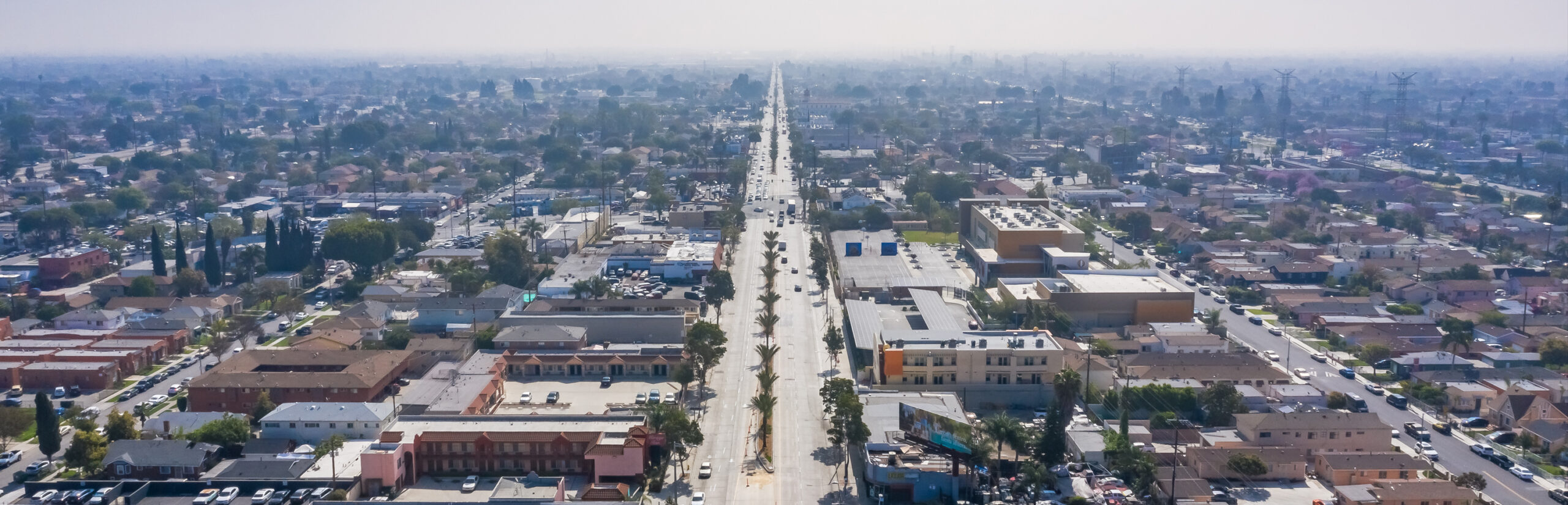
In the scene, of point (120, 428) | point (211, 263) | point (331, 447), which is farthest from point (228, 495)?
point (211, 263)

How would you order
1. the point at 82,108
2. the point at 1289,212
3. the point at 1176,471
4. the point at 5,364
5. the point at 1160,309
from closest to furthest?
the point at 1176,471, the point at 5,364, the point at 1160,309, the point at 1289,212, the point at 82,108

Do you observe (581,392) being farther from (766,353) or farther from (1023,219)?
(1023,219)

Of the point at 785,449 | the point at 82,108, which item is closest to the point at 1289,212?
the point at 785,449

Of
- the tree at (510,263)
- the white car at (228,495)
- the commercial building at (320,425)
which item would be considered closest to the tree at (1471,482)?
the commercial building at (320,425)

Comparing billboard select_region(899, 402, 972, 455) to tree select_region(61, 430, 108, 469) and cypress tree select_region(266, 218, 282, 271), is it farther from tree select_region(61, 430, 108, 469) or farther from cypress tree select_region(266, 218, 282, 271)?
cypress tree select_region(266, 218, 282, 271)

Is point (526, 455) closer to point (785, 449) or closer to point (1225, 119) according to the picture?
point (785, 449)

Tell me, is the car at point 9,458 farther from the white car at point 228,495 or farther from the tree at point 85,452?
the white car at point 228,495
